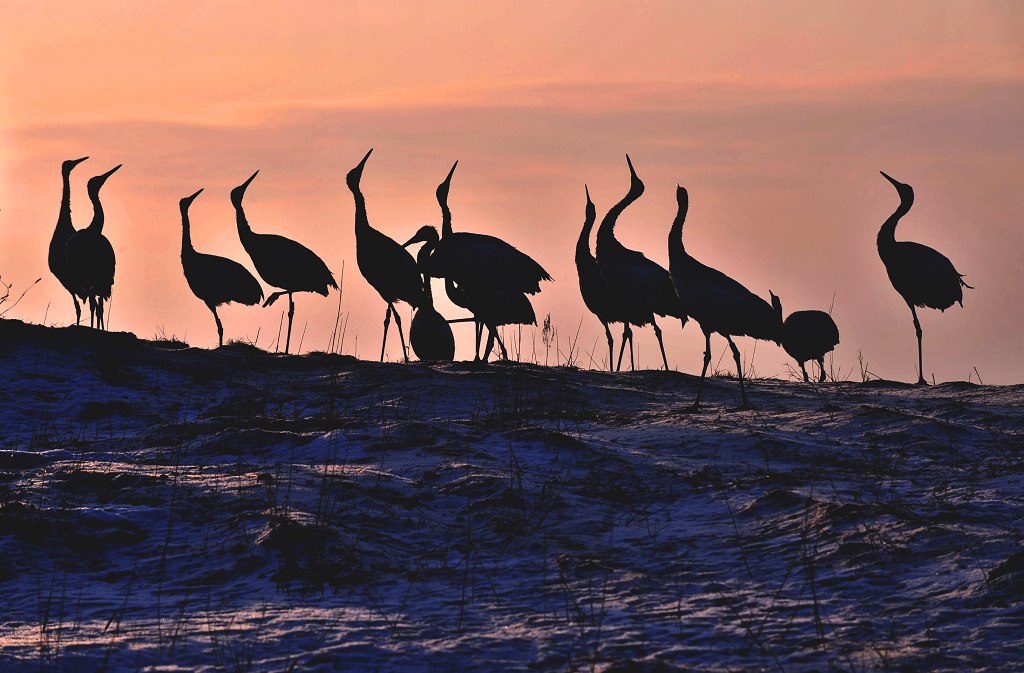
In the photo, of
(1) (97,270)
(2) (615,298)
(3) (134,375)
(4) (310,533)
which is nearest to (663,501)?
(4) (310,533)

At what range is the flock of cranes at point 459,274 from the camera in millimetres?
15180

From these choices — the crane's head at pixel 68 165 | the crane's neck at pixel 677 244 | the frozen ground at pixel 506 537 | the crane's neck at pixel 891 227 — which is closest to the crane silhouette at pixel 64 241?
the crane's head at pixel 68 165

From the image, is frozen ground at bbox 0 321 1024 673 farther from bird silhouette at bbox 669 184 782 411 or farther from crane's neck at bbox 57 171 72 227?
crane's neck at bbox 57 171 72 227

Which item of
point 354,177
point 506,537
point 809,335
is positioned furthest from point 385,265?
point 506,537

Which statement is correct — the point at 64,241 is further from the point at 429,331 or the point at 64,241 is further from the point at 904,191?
the point at 904,191

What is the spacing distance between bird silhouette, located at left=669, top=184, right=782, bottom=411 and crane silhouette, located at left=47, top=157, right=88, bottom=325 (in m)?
11.6

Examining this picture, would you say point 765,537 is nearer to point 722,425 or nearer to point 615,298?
point 722,425

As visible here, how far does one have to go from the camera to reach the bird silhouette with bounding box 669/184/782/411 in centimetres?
1127

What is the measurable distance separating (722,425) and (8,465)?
19.7 feet

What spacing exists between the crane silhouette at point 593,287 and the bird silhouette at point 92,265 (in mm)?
8197

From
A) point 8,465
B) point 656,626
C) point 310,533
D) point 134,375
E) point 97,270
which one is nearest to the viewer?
point 656,626

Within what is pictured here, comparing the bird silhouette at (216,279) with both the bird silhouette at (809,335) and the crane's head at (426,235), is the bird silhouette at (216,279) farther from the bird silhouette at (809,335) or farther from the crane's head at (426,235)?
the bird silhouette at (809,335)

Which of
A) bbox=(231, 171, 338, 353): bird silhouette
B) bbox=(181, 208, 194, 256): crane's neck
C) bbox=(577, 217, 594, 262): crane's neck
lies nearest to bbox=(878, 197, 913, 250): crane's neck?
bbox=(577, 217, 594, 262): crane's neck

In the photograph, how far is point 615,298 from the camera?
16062mm
